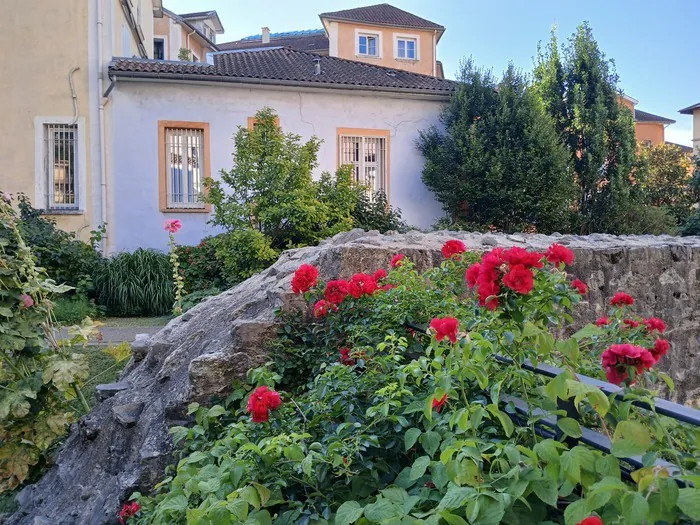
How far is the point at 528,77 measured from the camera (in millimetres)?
14320

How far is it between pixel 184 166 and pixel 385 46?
1911 centimetres

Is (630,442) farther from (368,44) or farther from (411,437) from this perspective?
(368,44)

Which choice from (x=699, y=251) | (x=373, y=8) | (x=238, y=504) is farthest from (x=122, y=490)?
(x=373, y=8)

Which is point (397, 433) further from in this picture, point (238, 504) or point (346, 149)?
point (346, 149)

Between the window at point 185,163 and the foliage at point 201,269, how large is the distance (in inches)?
→ 95.3

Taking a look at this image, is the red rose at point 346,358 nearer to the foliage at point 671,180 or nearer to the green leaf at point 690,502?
the green leaf at point 690,502

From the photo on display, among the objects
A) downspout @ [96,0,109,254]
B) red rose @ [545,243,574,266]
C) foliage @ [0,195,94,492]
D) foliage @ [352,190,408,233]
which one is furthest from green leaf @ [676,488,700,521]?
downspout @ [96,0,109,254]

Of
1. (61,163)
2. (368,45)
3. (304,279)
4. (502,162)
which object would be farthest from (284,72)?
(368,45)

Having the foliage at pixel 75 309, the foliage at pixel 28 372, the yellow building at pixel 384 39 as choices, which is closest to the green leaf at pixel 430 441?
the foliage at pixel 28 372

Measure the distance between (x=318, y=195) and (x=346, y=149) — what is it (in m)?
4.92

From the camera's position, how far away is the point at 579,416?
5.98 feet

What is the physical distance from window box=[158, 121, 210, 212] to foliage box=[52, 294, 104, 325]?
3.76 meters

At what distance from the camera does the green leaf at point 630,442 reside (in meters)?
1.42

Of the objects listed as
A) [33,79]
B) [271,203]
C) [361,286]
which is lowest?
[361,286]
